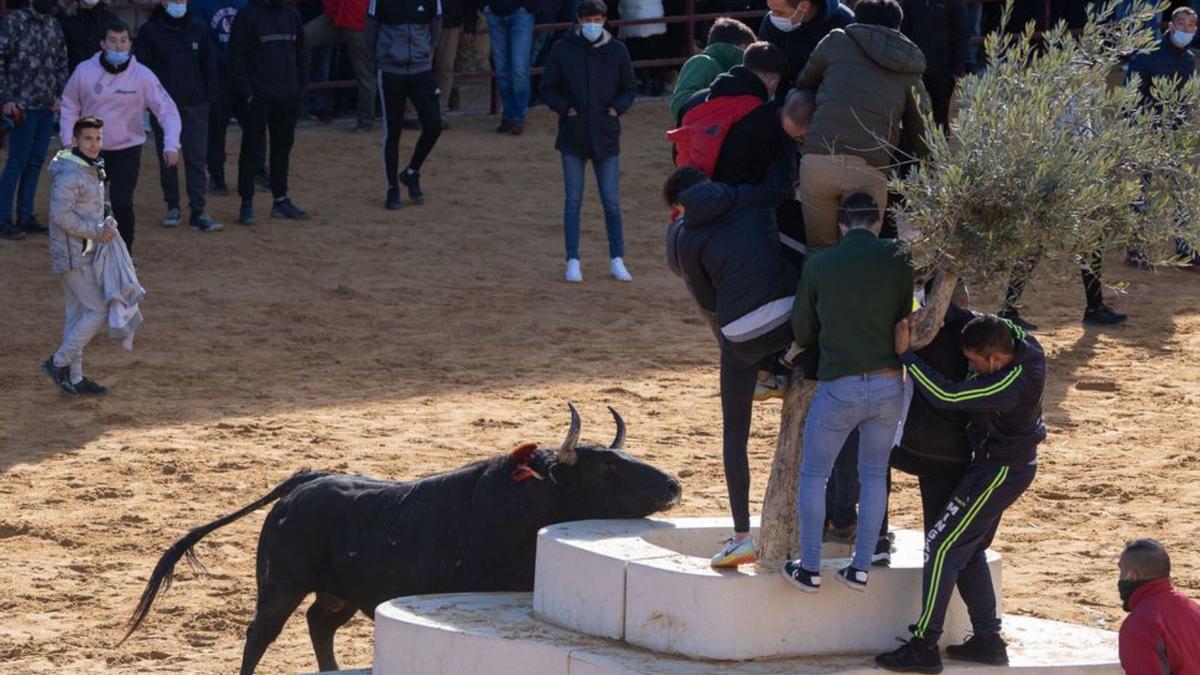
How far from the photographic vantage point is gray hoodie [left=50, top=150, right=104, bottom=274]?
505 inches

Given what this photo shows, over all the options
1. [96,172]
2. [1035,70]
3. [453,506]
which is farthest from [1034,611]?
[96,172]

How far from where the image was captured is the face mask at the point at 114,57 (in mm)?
15469

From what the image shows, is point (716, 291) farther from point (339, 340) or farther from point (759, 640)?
point (339, 340)

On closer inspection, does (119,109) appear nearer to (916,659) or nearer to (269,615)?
(269,615)

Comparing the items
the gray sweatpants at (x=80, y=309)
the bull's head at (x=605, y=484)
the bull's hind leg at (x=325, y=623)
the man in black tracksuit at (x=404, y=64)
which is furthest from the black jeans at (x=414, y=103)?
the bull's head at (x=605, y=484)

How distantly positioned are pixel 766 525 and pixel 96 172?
6.73 m

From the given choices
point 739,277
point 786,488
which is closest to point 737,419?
point 786,488

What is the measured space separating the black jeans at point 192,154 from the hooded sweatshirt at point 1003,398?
36.1 feet

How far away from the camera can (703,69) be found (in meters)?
8.50

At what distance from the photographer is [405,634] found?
7969 mm

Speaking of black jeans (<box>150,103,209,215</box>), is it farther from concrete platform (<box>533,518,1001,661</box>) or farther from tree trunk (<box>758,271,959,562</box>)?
tree trunk (<box>758,271,959,562</box>)

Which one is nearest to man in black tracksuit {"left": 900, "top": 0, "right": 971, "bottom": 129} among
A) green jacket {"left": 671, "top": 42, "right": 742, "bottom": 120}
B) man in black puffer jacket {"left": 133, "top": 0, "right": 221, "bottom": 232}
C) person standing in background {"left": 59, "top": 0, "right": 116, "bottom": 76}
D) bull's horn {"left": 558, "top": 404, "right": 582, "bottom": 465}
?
man in black puffer jacket {"left": 133, "top": 0, "right": 221, "bottom": 232}

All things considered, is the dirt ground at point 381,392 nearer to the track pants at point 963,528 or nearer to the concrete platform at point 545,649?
the track pants at point 963,528

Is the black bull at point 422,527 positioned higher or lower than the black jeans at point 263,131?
lower
